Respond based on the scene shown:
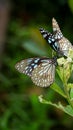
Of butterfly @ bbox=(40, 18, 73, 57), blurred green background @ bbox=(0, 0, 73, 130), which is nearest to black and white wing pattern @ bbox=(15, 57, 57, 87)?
butterfly @ bbox=(40, 18, 73, 57)

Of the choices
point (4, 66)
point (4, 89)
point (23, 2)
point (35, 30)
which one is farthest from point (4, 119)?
point (23, 2)

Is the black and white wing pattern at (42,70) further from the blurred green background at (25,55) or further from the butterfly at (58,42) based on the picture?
the blurred green background at (25,55)

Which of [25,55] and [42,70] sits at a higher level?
[42,70]

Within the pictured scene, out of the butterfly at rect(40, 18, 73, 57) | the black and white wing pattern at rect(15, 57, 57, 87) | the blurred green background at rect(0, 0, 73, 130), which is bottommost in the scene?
the blurred green background at rect(0, 0, 73, 130)

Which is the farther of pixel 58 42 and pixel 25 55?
pixel 25 55

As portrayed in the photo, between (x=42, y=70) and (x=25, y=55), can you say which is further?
(x=25, y=55)

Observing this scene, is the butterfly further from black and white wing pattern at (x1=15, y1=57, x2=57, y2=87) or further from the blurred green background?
the blurred green background

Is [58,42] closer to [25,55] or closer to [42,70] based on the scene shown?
[42,70]

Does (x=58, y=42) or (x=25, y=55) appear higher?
(x=58, y=42)

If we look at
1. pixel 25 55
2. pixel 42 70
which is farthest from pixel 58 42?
pixel 25 55
